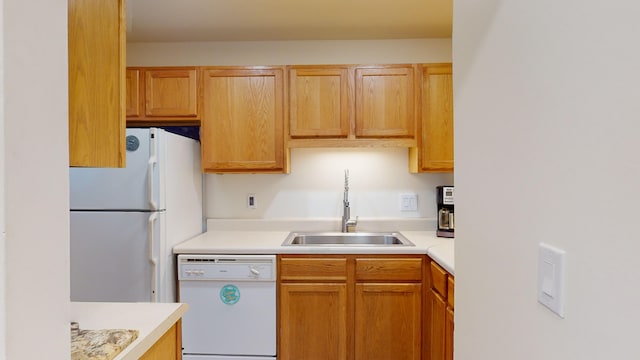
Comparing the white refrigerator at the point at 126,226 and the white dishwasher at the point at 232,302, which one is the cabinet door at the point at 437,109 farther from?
the white refrigerator at the point at 126,226

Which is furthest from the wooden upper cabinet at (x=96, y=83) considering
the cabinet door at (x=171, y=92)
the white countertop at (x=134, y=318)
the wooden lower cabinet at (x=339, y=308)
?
the cabinet door at (x=171, y=92)

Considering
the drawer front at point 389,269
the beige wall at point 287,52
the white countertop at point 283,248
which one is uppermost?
the beige wall at point 287,52

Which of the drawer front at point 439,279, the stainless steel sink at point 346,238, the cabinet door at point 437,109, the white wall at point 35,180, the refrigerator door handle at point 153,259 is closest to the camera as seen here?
the white wall at point 35,180

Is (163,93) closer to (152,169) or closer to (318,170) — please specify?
(152,169)

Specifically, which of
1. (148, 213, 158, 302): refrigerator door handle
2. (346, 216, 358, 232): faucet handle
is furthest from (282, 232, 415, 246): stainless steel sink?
(148, 213, 158, 302): refrigerator door handle

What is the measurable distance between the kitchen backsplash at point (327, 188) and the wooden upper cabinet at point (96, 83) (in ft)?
5.61

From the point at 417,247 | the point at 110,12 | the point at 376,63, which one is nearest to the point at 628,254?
the point at 110,12

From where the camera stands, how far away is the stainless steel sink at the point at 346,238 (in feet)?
8.42

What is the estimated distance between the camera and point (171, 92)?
246cm

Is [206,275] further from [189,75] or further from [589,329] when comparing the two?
[589,329]

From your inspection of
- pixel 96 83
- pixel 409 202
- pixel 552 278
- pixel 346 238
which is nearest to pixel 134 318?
pixel 96 83

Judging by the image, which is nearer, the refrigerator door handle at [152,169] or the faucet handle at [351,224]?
the refrigerator door handle at [152,169]

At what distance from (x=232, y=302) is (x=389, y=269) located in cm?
96

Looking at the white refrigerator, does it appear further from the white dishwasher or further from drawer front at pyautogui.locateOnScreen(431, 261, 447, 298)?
drawer front at pyautogui.locateOnScreen(431, 261, 447, 298)
